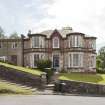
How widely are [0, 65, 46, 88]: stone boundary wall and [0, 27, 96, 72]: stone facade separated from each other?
1888 cm

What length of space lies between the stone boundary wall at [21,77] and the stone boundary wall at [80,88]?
2400 mm

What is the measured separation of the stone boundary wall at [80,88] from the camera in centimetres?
3709

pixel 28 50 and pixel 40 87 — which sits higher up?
pixel 28 50

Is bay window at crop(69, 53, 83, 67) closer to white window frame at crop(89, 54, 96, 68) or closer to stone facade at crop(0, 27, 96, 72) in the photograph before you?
stone facade at crop(0, 27, 96, 72)

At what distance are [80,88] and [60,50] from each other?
24002mm

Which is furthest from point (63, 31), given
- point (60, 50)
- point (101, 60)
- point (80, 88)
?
point (101, 60)

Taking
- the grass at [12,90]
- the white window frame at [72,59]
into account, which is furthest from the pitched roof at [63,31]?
the grass at [12,90]

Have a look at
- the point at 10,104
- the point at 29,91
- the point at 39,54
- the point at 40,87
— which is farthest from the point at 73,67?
the point at 10,104

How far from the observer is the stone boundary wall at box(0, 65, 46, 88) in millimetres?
39688

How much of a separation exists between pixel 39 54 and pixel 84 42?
7626 mm

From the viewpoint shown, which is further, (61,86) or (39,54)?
(39,54)

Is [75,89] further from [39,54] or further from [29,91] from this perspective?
[39,54]

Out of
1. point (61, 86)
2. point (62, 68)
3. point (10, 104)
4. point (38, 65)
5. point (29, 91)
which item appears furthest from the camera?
point (62, 68)

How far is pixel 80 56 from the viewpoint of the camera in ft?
197
